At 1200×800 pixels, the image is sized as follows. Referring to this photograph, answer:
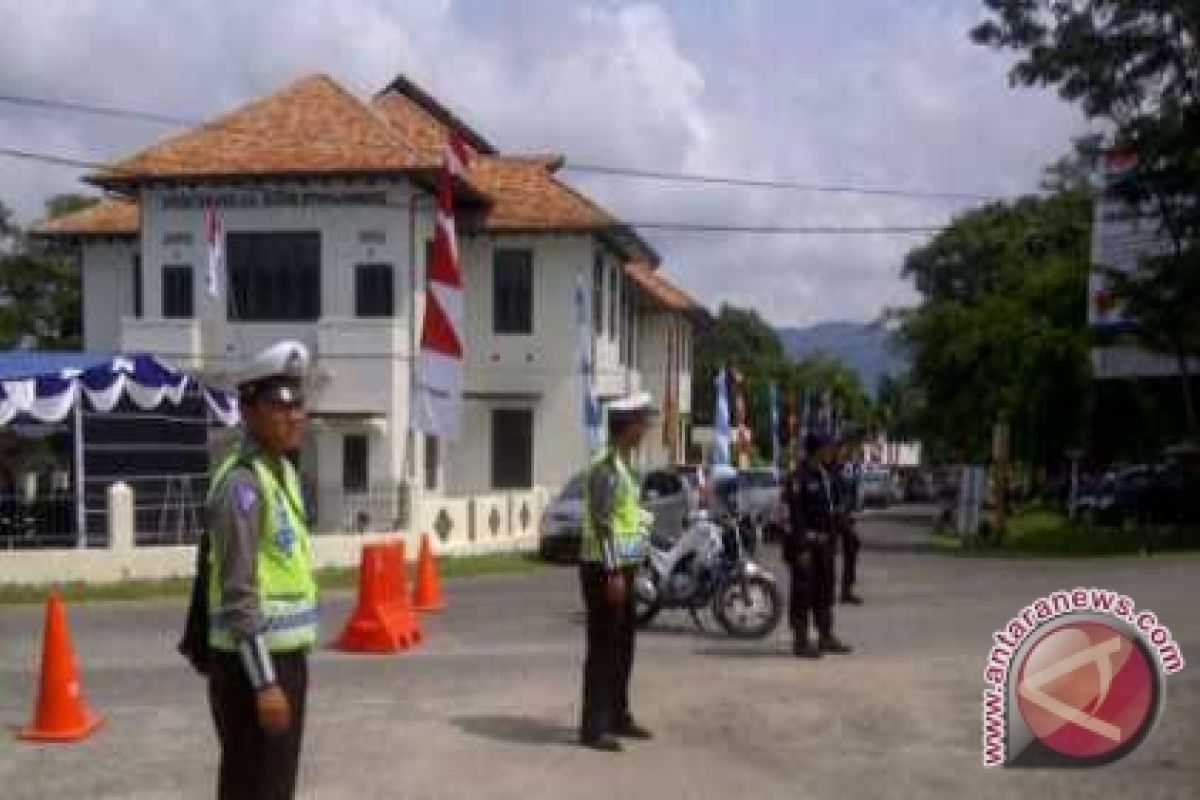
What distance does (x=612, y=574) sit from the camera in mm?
8602

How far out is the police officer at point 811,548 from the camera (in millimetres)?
11812

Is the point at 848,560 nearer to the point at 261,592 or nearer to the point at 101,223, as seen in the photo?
the point at 261,592

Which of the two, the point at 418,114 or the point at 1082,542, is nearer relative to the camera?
the point at 1082,542

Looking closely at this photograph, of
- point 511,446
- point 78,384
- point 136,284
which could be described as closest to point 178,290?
point 136,284

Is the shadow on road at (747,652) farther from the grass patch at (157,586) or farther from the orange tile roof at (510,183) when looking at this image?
the orange tile roof at (510,183)

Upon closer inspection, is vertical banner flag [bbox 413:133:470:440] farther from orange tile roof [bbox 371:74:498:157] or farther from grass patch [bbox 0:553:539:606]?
orange tile roof [bbox 371:74:498:157]

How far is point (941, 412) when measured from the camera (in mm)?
36688

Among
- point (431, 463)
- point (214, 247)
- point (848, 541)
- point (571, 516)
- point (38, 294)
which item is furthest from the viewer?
point (38, 294)

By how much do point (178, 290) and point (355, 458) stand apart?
17.4 ft

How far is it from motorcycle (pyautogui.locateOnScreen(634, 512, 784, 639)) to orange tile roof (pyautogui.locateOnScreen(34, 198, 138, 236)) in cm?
2519

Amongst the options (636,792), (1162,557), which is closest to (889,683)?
(636,792)

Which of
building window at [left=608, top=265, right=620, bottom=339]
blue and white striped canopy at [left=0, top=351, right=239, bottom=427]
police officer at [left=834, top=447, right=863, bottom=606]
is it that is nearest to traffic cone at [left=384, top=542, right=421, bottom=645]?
police officer at [left=834, top=447, right=863, bottom=606]

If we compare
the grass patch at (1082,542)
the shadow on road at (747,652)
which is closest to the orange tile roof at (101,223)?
the grass patch at (1082,542)

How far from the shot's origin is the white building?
31.2 metres
